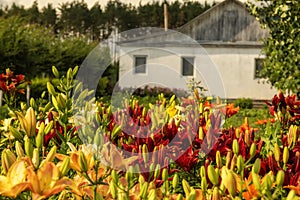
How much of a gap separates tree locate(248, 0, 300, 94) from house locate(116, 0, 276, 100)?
11.1 m

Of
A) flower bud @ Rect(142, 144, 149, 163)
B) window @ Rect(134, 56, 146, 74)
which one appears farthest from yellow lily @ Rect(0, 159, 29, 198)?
window @ Rect(134, 56, 146, 74)

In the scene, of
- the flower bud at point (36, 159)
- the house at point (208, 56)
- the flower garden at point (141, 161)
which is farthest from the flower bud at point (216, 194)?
the house at point (208, 56)

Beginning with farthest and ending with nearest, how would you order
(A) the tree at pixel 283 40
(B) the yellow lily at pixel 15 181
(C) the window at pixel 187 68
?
1. (C) the window at pixel 187 68
2. (A) the tree at pixel 283 40
3. (B) the yellow lily at pixel 15 181

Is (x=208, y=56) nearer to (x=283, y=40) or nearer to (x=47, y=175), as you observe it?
(x=283, y=40)

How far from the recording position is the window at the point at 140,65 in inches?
885

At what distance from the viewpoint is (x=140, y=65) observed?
22.5 meters

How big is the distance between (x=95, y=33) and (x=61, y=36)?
35.4 m

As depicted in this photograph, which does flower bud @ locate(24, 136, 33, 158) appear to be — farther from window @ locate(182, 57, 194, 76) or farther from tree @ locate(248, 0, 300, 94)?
window @ locate(182, 57, 194, 76)

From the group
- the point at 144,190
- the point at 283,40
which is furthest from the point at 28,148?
the point at 283,40

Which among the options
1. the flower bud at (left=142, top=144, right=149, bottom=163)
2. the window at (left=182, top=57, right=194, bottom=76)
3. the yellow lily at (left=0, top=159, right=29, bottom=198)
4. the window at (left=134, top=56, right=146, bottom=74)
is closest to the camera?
the yellow lily at (left=0, top=159, right=29, bottom=198)

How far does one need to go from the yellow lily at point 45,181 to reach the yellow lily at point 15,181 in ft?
0.06

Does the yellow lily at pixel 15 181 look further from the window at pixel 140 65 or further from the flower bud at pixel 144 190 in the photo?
the window at pixel 140 65

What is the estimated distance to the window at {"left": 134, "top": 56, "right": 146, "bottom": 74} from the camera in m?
22.5

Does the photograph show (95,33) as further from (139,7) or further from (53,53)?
(53,53)
